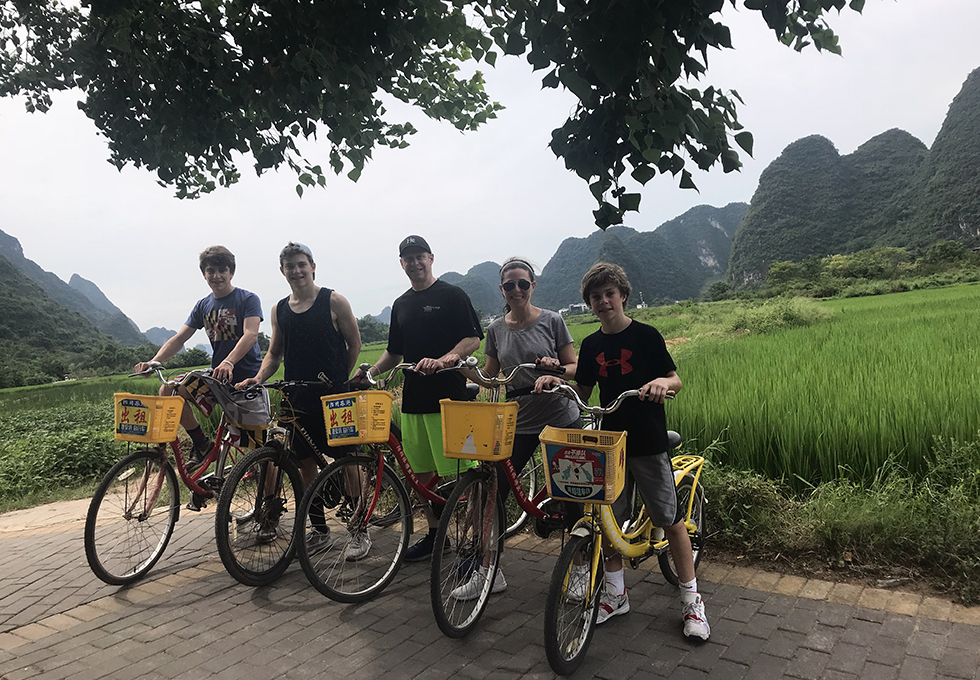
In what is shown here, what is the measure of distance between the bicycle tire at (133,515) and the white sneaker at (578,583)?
274 centimetres

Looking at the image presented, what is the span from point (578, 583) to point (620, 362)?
37.6 inches

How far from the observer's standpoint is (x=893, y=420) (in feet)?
12.9

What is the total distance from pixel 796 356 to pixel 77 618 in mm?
7604

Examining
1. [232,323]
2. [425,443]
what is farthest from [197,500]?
[425,443]

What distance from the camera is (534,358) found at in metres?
3.21

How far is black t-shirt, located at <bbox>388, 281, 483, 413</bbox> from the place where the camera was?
3561mm

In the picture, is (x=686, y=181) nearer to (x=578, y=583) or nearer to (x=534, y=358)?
(x=534, y=358)

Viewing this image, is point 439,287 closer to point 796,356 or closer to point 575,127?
point 575,127

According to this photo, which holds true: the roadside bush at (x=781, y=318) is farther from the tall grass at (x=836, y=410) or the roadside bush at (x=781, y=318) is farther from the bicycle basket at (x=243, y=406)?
the bicycle basket at (x=243, y=406)

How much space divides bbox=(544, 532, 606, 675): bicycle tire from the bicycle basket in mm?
2433

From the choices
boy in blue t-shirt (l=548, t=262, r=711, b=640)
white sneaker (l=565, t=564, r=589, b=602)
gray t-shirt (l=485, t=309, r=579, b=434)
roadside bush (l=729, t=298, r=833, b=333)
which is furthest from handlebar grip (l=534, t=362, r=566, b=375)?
roadside bush (l=729, t=298, r=833, b=333)

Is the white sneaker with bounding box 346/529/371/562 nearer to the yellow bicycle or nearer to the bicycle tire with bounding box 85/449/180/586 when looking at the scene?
the bicycle tire with bounding box 85/449/180/586

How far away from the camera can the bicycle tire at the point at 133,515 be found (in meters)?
3.60

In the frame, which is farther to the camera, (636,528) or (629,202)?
(636,528)
